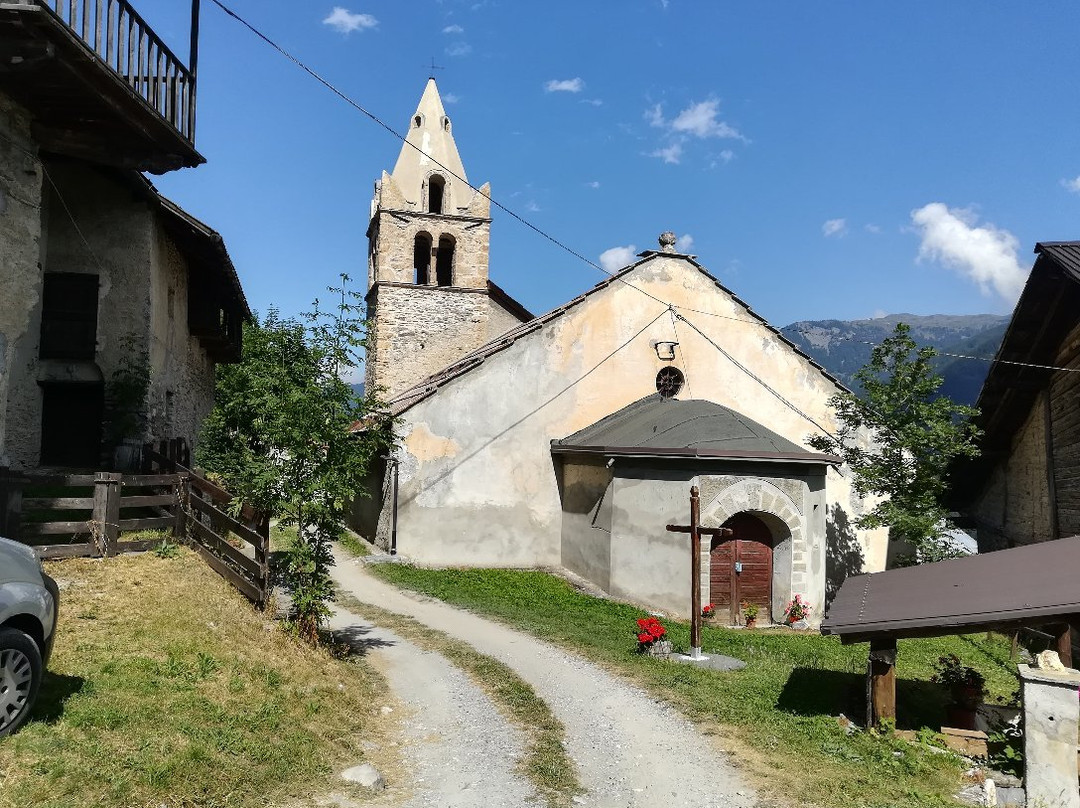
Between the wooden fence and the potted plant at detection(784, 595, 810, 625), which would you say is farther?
the potted plant at detection(784, 595, 810, 625)

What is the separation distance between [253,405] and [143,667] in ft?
11.3

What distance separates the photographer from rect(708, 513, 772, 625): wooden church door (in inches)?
603

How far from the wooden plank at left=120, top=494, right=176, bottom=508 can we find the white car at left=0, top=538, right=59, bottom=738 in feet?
13.2

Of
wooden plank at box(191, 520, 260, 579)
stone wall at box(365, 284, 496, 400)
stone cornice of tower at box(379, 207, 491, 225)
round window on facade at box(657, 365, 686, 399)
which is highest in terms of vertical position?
stone cornice of tower at box(379, 207, 491, 225)

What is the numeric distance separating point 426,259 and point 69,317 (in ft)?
61.3

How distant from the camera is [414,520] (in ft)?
58.1

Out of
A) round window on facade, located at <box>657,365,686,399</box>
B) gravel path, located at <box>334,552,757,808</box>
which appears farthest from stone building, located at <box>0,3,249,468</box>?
round window on facade, located at <box>657,365,686,399</box>

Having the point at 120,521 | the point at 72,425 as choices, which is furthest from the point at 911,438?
the point at 72,425

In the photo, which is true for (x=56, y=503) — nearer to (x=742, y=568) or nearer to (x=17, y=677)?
(x=17, y=677)

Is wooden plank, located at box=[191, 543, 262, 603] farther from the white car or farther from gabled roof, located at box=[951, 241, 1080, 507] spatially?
gabled roof, located at box=[951, 241, 1080, 507]

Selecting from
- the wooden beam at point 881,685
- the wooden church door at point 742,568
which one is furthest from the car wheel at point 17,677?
the wooden church door at point 742,568

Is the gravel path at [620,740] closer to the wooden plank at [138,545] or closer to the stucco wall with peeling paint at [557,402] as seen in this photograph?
the wooden plank at [138,545]

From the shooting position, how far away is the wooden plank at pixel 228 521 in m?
9.26

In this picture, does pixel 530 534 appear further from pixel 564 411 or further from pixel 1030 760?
pixel 1030 760
